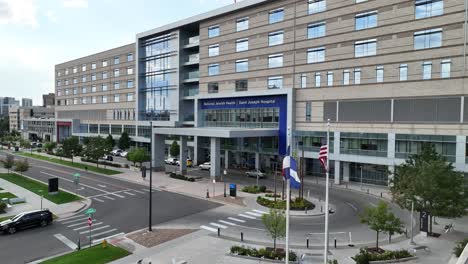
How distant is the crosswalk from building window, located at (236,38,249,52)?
107 feet

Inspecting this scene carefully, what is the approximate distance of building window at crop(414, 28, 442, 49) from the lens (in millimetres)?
38469

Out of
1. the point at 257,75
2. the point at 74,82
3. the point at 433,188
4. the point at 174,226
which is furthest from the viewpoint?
the point at 74,82

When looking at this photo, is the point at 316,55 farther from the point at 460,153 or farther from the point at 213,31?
the point at 460,153

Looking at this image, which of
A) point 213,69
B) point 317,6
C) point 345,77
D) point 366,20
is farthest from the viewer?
point 213,69

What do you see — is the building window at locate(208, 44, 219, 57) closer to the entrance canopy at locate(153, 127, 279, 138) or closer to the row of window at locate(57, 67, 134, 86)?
the entrance canopy at locate(153, 127, 279, 138)

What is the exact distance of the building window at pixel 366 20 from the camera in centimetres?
4314

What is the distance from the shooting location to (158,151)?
5725 centimetres

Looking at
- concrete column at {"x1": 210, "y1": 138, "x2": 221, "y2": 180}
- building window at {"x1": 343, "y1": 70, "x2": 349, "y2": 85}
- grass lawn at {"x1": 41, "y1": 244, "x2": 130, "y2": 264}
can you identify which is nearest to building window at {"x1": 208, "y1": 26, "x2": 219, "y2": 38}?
concrete column at {"x1": 210, "y1": 138, "x2": 221, "y2": 180}

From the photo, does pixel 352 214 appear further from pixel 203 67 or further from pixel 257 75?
pixel 203 67

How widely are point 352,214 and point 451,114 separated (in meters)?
17.6

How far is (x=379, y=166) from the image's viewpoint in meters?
44.1

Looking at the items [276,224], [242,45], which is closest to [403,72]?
[242,45]

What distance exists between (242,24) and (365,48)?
2140 centimetres

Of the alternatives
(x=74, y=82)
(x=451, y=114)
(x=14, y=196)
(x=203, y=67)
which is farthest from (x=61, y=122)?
(x=451, y=114)
